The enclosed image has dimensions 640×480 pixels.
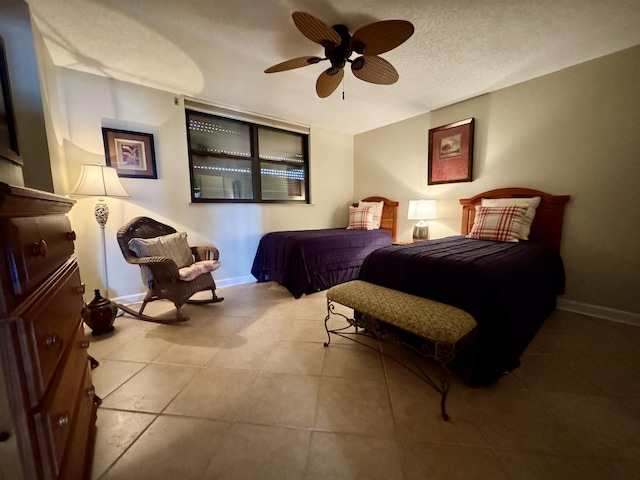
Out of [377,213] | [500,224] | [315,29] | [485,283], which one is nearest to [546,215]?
[500,224]

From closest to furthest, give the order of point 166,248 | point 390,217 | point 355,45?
point 355,45, point 166,248, point 390,217

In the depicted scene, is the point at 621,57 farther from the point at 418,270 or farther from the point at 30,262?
the point at 30,262

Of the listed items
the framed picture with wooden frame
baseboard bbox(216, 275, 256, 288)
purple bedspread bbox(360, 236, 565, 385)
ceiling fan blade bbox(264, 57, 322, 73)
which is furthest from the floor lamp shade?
baseboard bbox(216, 275, 256, 288)

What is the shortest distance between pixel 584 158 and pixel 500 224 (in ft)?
3.05

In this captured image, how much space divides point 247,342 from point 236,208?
2053mm

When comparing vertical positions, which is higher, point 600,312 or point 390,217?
point 390,217

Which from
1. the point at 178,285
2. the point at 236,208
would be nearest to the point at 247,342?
the point at 178,285

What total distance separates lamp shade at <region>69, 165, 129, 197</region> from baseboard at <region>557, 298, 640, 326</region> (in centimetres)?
448

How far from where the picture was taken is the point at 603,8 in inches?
65.0

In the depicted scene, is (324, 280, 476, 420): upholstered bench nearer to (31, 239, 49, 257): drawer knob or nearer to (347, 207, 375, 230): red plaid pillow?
(31, 239, 49, 257): drawer knob

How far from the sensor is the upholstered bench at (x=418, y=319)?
1.21m

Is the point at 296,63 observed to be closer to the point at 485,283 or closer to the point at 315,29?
the point at 315,29

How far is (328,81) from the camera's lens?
2.18m

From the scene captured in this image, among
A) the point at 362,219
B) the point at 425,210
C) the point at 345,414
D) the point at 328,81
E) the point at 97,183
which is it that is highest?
the point at 328,81
